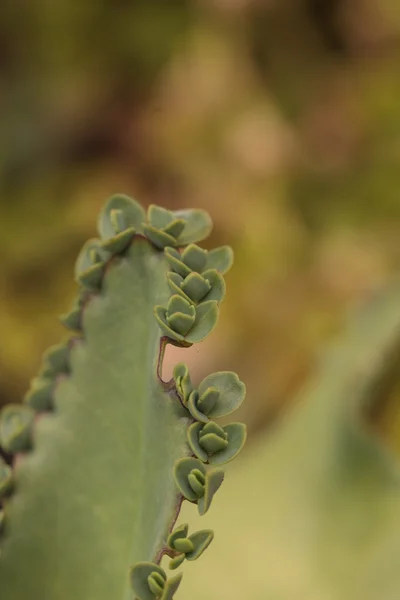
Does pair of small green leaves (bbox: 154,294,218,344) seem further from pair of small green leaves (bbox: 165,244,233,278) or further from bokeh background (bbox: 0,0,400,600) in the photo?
bokeh background (bbox: 0,0,400,600)

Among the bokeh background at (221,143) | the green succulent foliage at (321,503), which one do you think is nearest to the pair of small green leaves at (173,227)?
the green succulent foliage at (321,503)

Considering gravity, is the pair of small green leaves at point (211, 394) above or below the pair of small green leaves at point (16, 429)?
above

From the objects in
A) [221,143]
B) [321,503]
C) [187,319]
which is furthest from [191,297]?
[221,143]

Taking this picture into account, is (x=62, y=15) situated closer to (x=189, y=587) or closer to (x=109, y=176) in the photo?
(x=109, y=176)

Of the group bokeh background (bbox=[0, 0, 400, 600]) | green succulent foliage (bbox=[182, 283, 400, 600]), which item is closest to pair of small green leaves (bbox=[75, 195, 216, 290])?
green succulent foliage (bbox=[182, 283, 400, 600])

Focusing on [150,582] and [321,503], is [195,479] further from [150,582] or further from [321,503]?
[321,503]

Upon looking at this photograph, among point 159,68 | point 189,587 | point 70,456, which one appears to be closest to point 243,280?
point 159,68

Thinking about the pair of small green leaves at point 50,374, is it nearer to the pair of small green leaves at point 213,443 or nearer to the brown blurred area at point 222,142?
the pair of small green leaves at point 213,443
